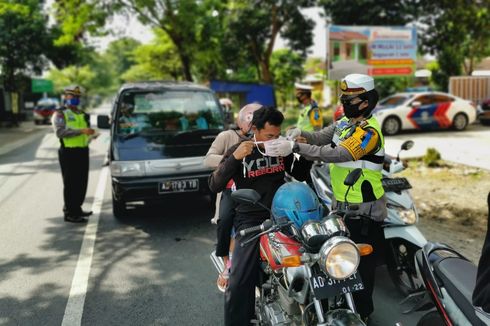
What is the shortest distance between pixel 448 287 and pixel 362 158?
1.15 meters

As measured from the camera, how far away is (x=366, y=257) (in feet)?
11.0

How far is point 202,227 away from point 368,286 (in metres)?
3.35

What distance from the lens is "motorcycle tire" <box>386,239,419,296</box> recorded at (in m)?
4.09

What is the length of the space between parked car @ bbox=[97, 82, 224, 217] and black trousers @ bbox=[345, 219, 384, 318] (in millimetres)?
3168

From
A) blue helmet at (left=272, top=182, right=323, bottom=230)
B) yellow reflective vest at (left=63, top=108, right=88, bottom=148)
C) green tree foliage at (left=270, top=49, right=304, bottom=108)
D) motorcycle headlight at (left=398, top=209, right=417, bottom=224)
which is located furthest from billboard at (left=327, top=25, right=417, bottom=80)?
blue helmet at (left=272, top=182, right=323, bottom=230)

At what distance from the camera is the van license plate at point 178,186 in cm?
611

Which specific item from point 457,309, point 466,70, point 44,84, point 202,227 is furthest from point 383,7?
point 44,84

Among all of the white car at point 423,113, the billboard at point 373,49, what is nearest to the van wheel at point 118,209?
→ the white car at point 423,113

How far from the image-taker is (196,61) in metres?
24.8

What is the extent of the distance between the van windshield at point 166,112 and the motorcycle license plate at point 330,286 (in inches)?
197

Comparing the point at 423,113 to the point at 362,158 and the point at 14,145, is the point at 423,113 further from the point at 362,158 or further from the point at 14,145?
the point at 14,145

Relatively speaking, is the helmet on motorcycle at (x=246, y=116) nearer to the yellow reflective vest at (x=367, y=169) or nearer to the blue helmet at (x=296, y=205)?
the yellow reflective vest at (x=367, y=169)

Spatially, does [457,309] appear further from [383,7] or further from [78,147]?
[383,7]

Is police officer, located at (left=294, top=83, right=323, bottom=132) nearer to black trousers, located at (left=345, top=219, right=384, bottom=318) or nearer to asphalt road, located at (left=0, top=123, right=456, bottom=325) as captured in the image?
asphalt road, located at (left=0, top=123, right=456, bottom=325)
